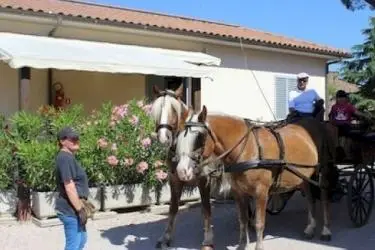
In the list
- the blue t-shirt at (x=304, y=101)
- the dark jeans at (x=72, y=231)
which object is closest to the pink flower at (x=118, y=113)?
the blue t-shirt at (x=304, y=101)

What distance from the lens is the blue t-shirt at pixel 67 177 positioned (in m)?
5.36

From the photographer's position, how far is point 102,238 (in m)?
7.76

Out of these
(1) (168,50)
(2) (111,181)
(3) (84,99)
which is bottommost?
(2) (111,181)

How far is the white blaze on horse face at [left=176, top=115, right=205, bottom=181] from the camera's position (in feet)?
19.1

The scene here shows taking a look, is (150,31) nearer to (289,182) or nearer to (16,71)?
(16,71)

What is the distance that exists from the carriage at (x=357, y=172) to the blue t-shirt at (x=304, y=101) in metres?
0.71

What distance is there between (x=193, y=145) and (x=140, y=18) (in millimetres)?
7911

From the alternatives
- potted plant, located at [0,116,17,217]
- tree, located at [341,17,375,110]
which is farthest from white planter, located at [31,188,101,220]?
tree, located at [341,17,375,110]

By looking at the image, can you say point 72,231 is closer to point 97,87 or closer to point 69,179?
point 69,179

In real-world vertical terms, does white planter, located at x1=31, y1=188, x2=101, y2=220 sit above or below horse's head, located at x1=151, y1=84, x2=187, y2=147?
below

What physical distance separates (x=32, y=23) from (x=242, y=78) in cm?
565

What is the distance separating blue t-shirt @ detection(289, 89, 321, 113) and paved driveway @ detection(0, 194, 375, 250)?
1652 mm

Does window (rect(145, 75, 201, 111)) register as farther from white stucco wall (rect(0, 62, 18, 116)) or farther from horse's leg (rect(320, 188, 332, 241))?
horse's leg (rect(320, 188, 332, 241))

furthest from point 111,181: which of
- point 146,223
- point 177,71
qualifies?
point 177,71
